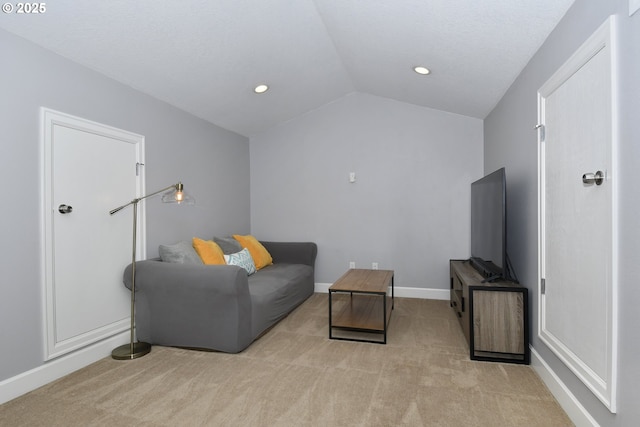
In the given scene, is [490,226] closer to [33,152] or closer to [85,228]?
[85,228]

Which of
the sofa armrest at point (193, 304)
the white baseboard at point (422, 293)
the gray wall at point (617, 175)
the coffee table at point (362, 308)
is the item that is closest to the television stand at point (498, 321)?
the gray wall at point (617, 175)

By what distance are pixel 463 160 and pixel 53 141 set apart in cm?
420

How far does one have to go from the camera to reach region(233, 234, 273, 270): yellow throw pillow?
433 centimetres

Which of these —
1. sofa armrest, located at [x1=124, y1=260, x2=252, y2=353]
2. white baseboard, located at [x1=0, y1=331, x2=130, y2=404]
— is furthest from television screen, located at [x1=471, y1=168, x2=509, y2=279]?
white baseboard, located at [x1=0, y1=331, x2=130, y2=404]

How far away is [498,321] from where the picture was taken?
2586mm

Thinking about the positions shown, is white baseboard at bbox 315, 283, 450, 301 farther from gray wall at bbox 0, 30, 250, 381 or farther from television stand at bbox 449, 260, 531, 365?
gray wall at bbox 0, 30, 250, 381

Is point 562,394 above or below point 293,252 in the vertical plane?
below

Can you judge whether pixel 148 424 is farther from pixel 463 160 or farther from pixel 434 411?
pixel 463 160

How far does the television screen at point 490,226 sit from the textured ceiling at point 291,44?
3.10 feet

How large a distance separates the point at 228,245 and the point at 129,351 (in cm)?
155

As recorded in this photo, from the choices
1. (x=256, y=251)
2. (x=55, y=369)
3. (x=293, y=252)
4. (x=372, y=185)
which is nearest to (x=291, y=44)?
(x=372, y=185)

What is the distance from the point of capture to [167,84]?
3.18m

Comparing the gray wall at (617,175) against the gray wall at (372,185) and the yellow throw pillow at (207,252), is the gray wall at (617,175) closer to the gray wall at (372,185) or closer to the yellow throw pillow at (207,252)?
the gray wall at (372,185)

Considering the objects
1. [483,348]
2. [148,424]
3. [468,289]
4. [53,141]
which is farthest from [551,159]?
[53,141]
